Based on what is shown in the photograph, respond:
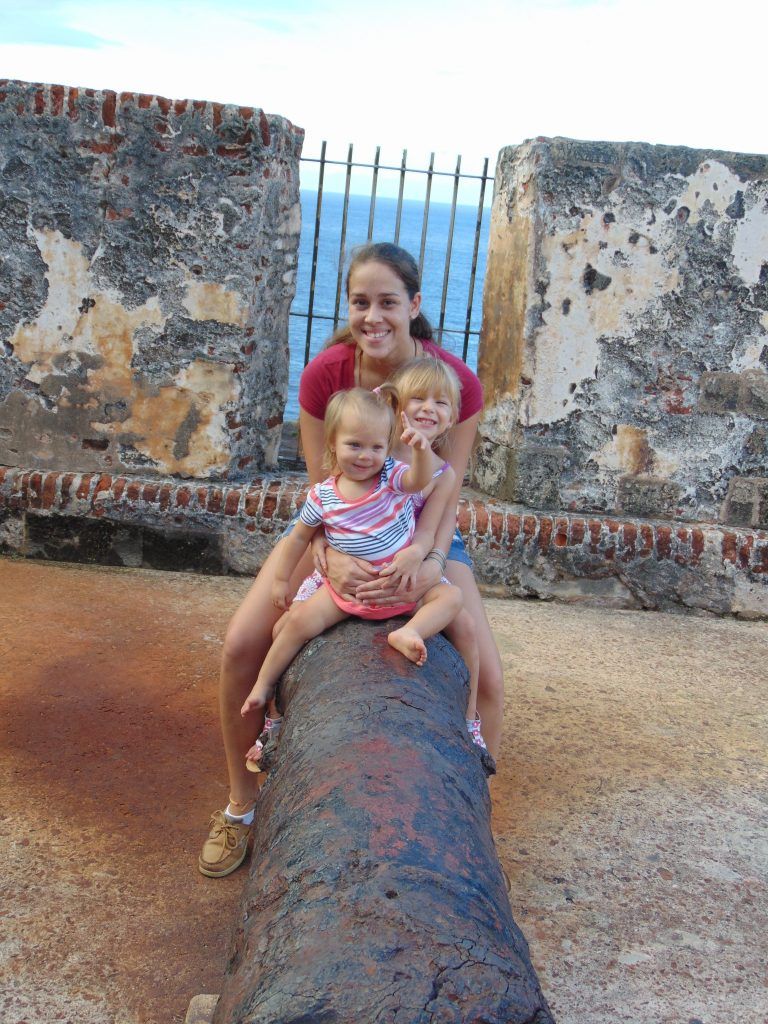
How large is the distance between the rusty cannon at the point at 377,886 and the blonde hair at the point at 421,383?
1073 mm

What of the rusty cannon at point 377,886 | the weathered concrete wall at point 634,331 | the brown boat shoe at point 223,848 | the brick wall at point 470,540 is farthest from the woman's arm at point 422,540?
the weathered concrete wall at point 634,331

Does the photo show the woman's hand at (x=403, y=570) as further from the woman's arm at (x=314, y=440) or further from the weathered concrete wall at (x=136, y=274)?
the weathered concrete wall at (x=136, y=274)

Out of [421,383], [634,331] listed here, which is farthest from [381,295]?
[634,331]

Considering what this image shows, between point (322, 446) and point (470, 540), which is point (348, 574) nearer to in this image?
point (322, 446)

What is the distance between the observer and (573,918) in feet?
9.50

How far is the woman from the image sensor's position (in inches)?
118

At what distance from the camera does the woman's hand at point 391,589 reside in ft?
8.40

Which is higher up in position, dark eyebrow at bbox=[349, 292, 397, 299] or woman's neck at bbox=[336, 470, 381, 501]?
dark eyebrow at bbox=[349, 292, 397, 299]

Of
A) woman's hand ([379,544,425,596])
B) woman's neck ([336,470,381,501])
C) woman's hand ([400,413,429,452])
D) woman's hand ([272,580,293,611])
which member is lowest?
woman's hand ([272,580,293,611])

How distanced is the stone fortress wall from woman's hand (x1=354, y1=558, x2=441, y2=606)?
103 inches

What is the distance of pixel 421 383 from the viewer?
9.32 ft

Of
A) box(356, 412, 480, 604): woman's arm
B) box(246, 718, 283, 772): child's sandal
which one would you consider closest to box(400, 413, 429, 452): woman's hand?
box(356, 412, 480, 604): woman's arm

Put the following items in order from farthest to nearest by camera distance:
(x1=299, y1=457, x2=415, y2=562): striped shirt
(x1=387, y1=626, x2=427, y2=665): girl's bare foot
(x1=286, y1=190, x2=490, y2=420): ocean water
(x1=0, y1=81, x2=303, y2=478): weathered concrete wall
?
(x1=286, y1=190, x2=490, y2=420): ocean water < (x1=0, y1=81, x2=303, y2=478): weathered concrete wall < (x1=299, y1=457, x2=415, y2=562): striped shirt < (x1=387, y1=626, x2=427, y2=665): girl's bare foot

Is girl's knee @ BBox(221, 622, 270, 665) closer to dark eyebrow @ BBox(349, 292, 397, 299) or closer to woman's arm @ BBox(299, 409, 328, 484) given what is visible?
woman's arm @ BBox(299, 409, 328, 484)
